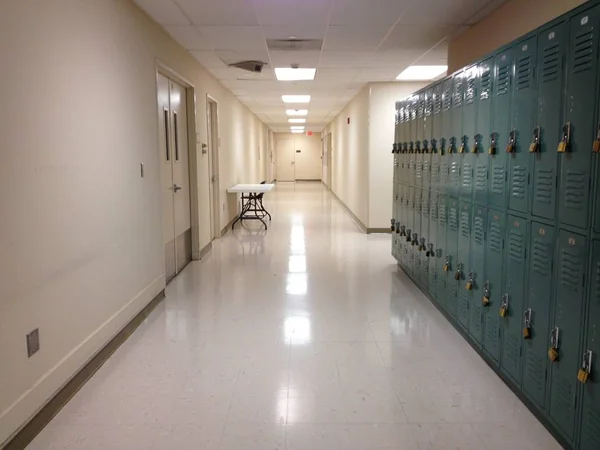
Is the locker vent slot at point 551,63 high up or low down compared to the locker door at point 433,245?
up

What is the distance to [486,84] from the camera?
3.11m

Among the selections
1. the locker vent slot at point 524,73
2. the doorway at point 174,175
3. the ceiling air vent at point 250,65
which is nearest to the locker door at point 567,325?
the locker vent slot at point 524,73

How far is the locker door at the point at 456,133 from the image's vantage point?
3604mm

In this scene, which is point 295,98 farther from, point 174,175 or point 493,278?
point 493,278

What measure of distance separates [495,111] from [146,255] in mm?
2969

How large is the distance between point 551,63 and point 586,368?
4.56 ft

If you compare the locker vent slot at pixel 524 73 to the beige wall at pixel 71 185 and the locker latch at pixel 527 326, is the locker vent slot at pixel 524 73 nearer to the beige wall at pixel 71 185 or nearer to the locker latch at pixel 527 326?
the locker latch at pixel 527 326

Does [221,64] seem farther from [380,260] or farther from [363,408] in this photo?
[363,408]

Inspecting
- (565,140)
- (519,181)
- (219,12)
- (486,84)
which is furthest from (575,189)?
(219,12)

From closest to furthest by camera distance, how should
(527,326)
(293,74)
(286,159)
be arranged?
(527,326)
(293,74)
(286,159)

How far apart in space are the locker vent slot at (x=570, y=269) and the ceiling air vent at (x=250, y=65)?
4979 mm

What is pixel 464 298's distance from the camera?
3.57 metres

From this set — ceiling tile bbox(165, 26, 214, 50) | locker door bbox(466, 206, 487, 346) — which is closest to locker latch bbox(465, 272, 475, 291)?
locker door bbox(466, 206, 487, 346)

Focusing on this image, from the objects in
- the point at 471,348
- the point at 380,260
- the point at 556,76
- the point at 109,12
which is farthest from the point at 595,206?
the point at 380,260
